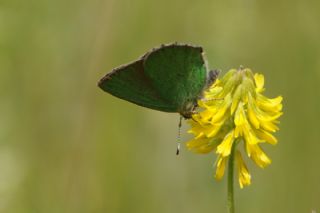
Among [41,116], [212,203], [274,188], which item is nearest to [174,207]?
[212,203]

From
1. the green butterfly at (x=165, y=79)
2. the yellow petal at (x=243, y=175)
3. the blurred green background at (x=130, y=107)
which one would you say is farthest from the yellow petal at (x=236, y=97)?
the blurred green background at (x=130, y=107)

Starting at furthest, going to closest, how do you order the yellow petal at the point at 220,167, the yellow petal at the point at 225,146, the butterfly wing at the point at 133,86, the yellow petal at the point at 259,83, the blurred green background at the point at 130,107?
the blurred green background at the point at 130,107 → the yellow petal at the point at 259,83 → the butterfly wing at the point at 133,86 → the yellow petal at the point at 220,167 → the yellow petal at the point at 225,146

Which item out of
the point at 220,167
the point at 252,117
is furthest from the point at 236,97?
the point at 220,167

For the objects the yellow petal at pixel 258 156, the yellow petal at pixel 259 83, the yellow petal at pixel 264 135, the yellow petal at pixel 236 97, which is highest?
the yellow petal at pixel 259 83

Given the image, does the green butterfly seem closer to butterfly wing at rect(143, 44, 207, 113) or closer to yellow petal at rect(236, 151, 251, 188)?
butterfly wing at rect(143, 44, 207, 113)

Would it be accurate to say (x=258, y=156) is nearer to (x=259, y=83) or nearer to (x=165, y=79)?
(x=259, y=83)

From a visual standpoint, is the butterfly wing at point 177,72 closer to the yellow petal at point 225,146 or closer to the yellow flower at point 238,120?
the yellow flower at point 238,120

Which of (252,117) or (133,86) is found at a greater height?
(133,86)

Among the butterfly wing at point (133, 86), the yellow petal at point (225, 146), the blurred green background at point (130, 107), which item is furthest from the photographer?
the blurred green background at point (130, 107)
